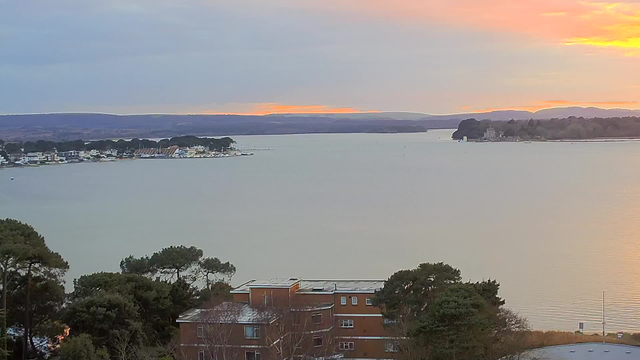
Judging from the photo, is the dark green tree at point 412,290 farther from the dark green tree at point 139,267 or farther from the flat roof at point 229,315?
the dark green tree at point 139,267

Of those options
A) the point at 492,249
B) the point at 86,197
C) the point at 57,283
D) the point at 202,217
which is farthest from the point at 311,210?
the point at 57,283

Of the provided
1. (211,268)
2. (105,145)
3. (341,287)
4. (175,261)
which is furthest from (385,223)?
(105,145)

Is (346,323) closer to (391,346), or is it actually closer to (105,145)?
(391,346)

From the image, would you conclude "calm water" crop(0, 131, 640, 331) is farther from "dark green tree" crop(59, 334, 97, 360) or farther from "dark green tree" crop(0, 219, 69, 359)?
"dark green tree" crop(59, 334, 97, 360)

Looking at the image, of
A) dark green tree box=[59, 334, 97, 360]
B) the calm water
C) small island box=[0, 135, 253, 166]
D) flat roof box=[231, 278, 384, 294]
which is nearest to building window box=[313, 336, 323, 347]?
flat roof box=[231, 278, 384, 294]

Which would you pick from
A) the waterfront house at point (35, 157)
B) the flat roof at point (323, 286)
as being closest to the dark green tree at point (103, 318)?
the flat roof at point (323, 286)
